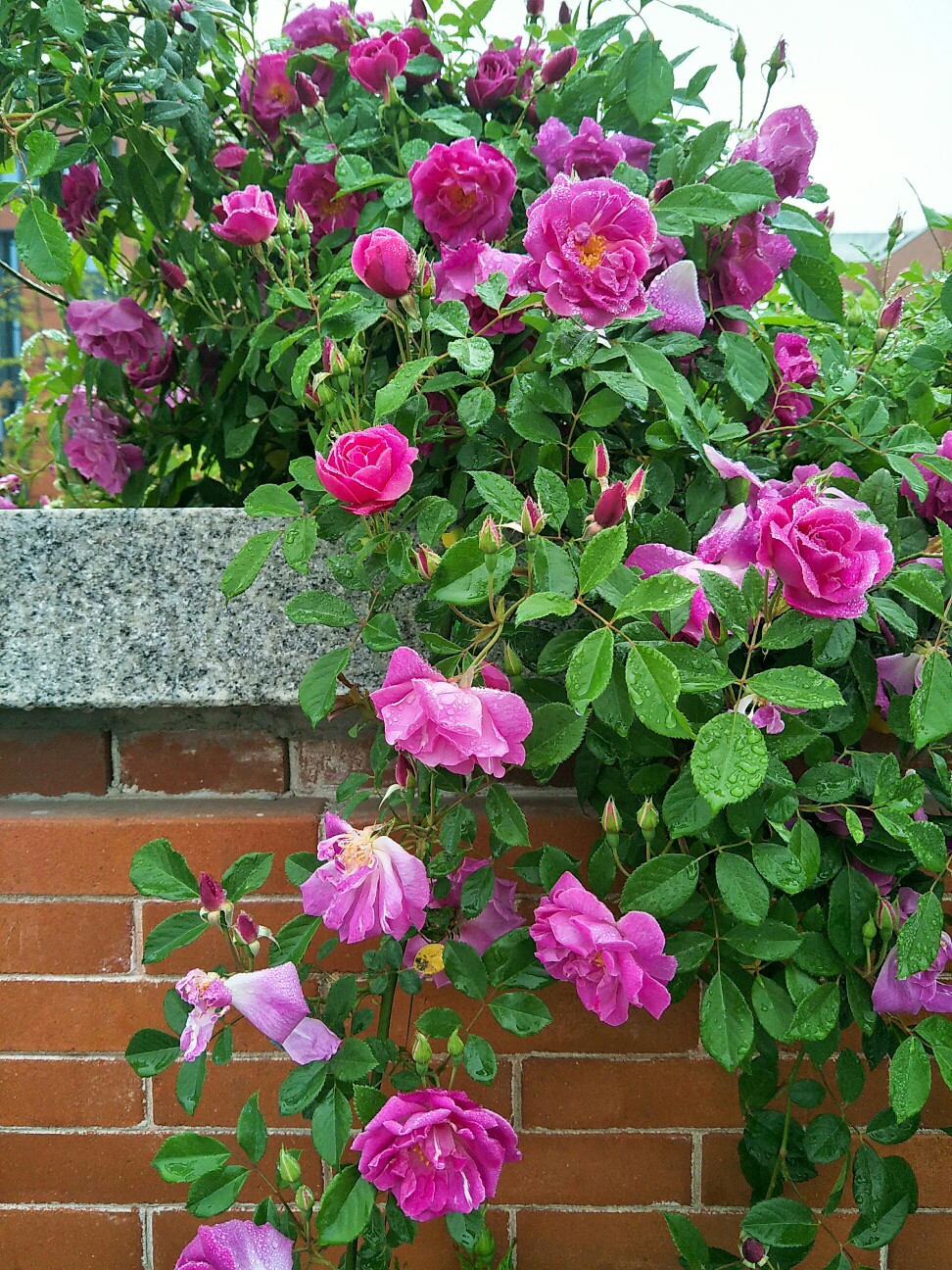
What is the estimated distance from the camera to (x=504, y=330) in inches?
33.3

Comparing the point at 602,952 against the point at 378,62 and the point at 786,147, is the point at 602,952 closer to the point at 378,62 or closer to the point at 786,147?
the point at 786,147

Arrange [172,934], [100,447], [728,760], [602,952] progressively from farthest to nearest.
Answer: [100,447] < [172,934] < [602,952] < [728,760]

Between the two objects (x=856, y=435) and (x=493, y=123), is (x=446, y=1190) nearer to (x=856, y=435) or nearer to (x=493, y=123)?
(x=856, y=435)

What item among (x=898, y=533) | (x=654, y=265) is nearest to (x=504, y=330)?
(x=654, y=265)

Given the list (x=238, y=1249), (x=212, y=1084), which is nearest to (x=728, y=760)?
(x=238, y=1249)

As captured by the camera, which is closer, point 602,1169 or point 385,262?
point 385,262

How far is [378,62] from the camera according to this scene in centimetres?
93

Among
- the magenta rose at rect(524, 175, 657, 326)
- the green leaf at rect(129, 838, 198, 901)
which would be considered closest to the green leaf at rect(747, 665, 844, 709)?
the magenta rose at rect(524, 175, 657, 326)

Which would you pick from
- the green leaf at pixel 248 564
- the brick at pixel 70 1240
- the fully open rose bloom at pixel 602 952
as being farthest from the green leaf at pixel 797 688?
the brick at pixel 70 1240

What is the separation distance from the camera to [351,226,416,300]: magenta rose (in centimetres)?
74

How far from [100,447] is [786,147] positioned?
884 mm

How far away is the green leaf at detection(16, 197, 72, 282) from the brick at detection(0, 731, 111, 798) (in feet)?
1.75

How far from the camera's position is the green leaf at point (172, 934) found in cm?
80

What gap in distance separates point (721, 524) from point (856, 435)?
7.9 inches
